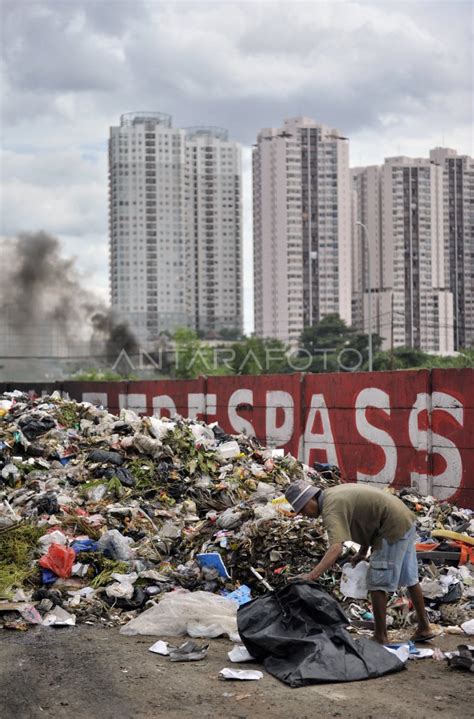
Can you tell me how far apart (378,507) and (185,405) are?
1367cm

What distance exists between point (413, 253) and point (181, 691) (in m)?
72.8

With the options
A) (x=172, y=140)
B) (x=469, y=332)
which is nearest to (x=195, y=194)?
(x=172, y=140)

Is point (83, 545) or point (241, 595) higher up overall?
point (83, 545)

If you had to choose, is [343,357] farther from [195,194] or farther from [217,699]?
[217,699]

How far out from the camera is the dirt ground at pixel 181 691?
475cm

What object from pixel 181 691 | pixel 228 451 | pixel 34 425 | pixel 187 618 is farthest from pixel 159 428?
pixel 181 691

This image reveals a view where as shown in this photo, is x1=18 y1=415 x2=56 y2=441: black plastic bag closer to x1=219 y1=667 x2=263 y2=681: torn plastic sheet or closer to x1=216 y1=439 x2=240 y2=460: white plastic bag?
x1=216 y1=439 x2=240 y2=460: white plastic bag

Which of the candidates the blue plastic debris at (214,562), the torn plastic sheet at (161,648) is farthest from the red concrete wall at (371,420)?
the torn plastic sheet at (161,648)

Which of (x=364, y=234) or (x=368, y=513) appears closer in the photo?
(x=368, y=513)

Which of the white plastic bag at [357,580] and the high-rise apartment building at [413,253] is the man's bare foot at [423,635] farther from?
the high-rise apartment building at [413,253]

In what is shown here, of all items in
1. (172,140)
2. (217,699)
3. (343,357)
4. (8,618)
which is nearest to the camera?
(217,699)

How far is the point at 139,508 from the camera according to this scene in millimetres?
9289

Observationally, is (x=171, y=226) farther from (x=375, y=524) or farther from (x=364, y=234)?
(x=375, y=524)

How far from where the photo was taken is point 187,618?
21.4 feet
